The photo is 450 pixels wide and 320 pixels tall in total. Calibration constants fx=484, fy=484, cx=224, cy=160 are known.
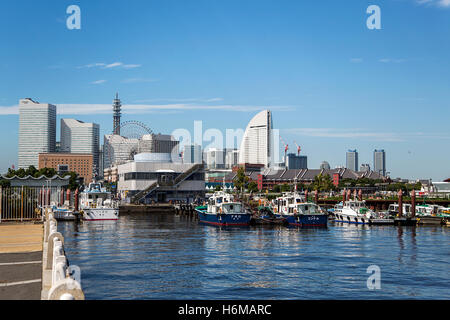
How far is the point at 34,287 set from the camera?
18266mm

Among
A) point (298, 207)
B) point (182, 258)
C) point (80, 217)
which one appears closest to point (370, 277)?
point (182, 258)

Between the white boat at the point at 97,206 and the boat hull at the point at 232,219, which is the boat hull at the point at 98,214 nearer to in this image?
the white boat at the point at 97,206

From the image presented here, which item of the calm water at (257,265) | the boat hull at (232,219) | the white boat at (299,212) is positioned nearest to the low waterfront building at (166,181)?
the white boat at (299,212)

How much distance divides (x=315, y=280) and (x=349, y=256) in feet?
42.7

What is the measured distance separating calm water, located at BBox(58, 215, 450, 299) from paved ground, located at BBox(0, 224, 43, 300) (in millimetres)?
4119

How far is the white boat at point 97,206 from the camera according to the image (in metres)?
90.1

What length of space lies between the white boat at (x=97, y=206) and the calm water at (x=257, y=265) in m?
25.0

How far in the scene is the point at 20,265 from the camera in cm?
2289

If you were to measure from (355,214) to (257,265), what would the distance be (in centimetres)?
5328

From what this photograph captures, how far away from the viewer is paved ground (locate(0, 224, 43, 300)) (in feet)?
57.5

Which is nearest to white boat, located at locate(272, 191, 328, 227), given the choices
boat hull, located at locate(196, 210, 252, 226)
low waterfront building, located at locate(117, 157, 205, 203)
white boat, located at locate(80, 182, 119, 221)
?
boat hull, located at locate(196, 210, 252, 226)

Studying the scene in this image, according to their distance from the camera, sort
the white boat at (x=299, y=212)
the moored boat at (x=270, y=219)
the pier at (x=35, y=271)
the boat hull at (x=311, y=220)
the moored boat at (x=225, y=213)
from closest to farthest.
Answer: the pier at (x=35, y=271) → the boat hull at (x=311, y=220) → the white boat at (x=299, y=212) → the moored boat at (x=225, y=213) → the moored boat at (x=270, y=219)
